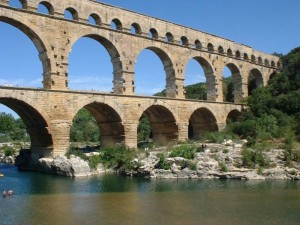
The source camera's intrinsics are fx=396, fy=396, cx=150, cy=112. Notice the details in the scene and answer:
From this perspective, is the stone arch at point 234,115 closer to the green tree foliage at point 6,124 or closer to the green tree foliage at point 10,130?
the green tree foliage at point 10,130

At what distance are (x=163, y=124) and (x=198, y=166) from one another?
38.0 ft

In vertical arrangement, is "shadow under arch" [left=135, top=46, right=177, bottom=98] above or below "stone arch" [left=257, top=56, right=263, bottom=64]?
below

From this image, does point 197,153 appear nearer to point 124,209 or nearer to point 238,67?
point 124,209

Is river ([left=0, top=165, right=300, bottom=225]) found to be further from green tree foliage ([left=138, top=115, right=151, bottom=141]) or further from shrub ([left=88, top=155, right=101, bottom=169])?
green tree foliage ([left=138, top=115, right=151, bottom=141])

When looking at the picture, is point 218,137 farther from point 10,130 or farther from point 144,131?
point 10,130

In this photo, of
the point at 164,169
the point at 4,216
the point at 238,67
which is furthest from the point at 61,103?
the point at 238,67

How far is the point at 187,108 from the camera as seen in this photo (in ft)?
104

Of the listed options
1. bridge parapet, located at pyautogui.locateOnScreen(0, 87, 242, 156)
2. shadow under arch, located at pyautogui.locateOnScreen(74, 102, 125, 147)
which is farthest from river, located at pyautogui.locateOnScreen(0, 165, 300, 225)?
shadow under arch, located at pyautogui.locateOnScreen(74, 102, 125, 147)

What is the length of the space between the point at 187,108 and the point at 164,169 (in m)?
11.4

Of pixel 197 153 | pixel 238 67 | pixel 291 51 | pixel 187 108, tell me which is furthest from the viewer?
pixel 291 51

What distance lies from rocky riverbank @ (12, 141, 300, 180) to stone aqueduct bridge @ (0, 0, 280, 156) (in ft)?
5.94

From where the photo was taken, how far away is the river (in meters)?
11.4

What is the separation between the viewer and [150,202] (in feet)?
45.8

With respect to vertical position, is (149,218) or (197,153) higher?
(197,153)
